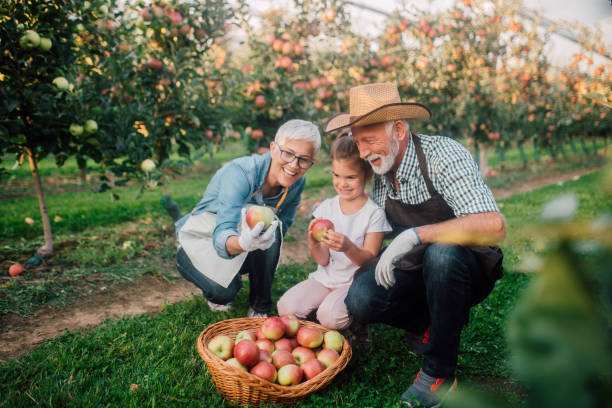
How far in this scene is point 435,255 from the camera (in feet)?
5.73

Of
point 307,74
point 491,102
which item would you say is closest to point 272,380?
point 307,74

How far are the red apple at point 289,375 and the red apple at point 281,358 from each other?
0.19ft

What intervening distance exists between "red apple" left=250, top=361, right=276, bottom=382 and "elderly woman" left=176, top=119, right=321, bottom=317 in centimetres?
58

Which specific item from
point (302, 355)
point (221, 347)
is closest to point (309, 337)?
point (302, 355)

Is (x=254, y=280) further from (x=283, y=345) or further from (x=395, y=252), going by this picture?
(x=395, y=252)

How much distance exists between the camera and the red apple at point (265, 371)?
1.71m

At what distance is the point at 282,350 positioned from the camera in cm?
188

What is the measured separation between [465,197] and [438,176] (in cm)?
18

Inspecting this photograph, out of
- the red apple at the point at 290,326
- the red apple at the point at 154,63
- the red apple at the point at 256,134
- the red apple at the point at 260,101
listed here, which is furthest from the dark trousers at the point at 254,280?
the red apple at the point at 260,101

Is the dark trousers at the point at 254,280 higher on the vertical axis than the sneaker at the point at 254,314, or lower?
higher

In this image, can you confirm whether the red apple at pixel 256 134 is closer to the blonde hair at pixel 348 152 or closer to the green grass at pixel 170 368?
the green grass at pixel 170 368

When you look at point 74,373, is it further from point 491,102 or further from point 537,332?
point 491,102

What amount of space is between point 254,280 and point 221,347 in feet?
2.48

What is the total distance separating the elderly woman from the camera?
2254 millimetres
